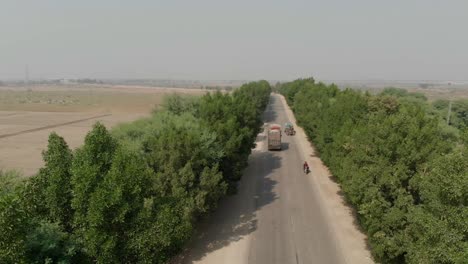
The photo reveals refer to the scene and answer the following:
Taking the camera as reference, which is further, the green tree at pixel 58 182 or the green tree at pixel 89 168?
the green tree at pixel 58 182

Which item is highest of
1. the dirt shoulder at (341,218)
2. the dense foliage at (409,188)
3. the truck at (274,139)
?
the dense foliage at (409,188)

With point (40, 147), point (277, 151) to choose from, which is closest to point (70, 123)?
point (40, 147)

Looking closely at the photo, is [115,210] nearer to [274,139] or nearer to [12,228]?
[12,228]

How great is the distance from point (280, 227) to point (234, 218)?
13.3 feet

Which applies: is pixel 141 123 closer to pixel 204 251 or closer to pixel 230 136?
pixel 230 136

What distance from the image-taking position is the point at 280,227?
27453 mm

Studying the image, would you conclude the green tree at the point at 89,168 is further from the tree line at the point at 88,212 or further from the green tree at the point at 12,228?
the green tree at the point at 12,228

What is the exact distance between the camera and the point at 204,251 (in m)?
23.8

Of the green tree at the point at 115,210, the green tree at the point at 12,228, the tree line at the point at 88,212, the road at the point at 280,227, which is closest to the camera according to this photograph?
the green tree at the point at 12,228

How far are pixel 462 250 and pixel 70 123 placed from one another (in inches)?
3556

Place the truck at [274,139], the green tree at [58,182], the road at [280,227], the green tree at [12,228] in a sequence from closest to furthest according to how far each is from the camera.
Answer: the green tree at [12,228], the green tree at [58,182], the road at [280,227], the truck at [274,139]

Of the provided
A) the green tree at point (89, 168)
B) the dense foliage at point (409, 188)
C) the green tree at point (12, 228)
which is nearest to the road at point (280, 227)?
the dense foliage at point (409, 188)

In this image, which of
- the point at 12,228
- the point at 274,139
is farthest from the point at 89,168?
the point at 274,139

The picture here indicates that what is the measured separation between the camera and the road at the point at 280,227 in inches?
913
